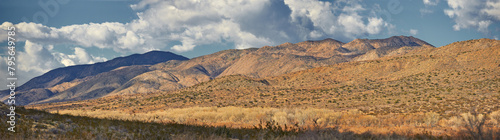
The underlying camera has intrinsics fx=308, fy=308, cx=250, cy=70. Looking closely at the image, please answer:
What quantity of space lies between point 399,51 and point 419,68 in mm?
104367

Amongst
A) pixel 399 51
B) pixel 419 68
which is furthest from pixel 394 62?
pixel 399 51

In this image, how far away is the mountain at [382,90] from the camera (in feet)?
121

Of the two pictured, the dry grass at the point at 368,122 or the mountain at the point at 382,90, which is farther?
the mountain at the point at 382,90

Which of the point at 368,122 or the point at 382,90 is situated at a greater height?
the point at 382,90

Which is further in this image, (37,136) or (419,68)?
(419,68)

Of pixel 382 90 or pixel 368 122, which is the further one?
pixel 382 90

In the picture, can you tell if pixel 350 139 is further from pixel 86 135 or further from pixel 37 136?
pixel 37 136

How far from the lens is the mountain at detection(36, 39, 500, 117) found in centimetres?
3694

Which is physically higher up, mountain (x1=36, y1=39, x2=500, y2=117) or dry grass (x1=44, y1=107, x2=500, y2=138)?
mountain (x1=36, y1=39, x2=500, y2=117)

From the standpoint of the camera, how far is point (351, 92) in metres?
54.7

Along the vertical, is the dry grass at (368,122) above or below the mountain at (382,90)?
below

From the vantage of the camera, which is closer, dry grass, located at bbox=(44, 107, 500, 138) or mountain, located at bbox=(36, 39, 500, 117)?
dry grass, located at bbox=(44, 107, 500, 138)

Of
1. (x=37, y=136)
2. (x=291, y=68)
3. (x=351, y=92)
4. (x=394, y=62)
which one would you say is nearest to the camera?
(x=37, y=136)

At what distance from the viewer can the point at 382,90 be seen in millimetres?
52531
